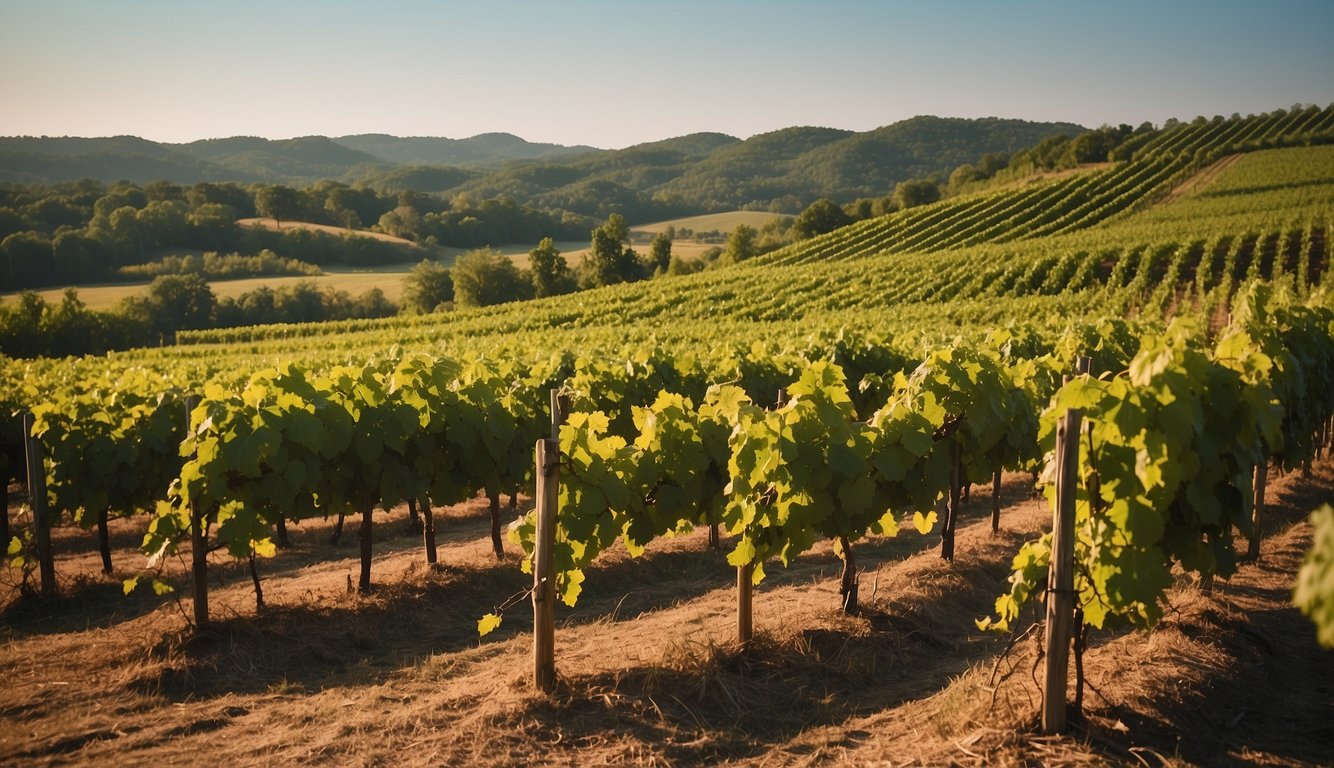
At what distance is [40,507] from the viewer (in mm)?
8461

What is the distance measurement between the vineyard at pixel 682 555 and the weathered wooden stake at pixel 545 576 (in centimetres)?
3

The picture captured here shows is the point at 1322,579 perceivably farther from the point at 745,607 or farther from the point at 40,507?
the point at 40,507

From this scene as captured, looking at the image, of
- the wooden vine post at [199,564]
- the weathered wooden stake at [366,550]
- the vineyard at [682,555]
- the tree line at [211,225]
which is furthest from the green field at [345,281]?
the wooden vine post at [199,564]

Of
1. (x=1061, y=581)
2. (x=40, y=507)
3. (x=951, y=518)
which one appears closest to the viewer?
(x=1061, y=581)

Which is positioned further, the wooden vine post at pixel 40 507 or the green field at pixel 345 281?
the green field at pixel 345 281

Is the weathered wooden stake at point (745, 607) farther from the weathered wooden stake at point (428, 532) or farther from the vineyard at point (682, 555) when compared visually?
the weathered wooden stake at point (428, 532)

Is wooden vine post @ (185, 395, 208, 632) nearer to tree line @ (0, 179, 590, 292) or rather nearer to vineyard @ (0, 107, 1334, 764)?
vineyard @ (0, 107, 1334, 764)

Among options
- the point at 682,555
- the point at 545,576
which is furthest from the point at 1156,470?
the point at 682,555

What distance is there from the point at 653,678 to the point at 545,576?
102cm

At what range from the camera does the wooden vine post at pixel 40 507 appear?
27.7 ft

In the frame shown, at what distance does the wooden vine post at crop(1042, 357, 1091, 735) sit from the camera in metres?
4.38

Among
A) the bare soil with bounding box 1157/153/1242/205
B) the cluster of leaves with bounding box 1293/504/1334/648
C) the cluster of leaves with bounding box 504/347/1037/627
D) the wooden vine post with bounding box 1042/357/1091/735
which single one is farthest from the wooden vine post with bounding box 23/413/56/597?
the bare soil with bounding box 1157/153/1242/205

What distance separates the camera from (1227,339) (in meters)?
4.75

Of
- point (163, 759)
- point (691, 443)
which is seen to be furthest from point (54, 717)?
point (691, 443)
